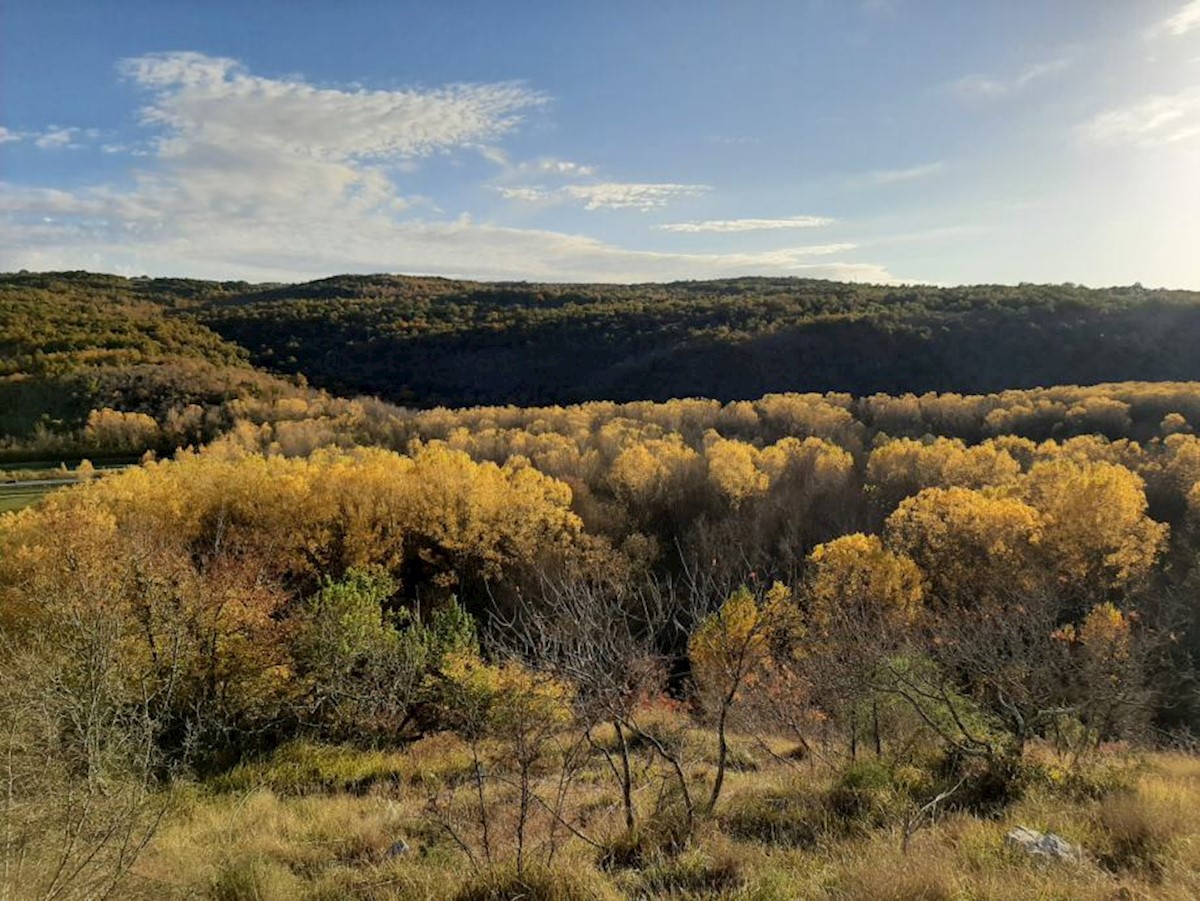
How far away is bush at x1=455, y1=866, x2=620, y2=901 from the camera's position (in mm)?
6363

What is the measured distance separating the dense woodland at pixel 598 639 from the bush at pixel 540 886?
0.20 ft

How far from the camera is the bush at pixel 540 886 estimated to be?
636cm

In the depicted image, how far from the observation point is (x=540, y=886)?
6.54 meters

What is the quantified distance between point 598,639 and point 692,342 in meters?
75.0

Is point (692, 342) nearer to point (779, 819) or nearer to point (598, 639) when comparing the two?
point (598, 639)

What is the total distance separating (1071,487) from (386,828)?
33254 mm

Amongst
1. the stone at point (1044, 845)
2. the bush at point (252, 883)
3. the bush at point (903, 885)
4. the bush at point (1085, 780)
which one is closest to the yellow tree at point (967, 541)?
the bush at point (1085, 780)

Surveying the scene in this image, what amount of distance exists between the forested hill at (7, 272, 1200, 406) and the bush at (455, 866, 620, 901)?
73914mm

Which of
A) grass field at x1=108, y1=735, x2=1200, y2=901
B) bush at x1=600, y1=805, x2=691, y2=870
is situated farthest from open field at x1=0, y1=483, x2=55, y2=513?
bush at x1=600, y1=805, x2=691, y2=870

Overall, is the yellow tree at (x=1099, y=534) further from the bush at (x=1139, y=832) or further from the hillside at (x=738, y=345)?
the hillside at (x=738, y=345)

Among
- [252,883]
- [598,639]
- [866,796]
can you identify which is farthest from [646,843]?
[252,883]

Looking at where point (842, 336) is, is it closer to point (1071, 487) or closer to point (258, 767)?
point (1071, 487)

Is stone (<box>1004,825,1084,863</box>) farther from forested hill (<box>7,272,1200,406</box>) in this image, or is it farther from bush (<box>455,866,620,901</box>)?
forested hill (<box>7,272,1200,406</box>)

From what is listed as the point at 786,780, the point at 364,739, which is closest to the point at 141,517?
the point at 364,739
